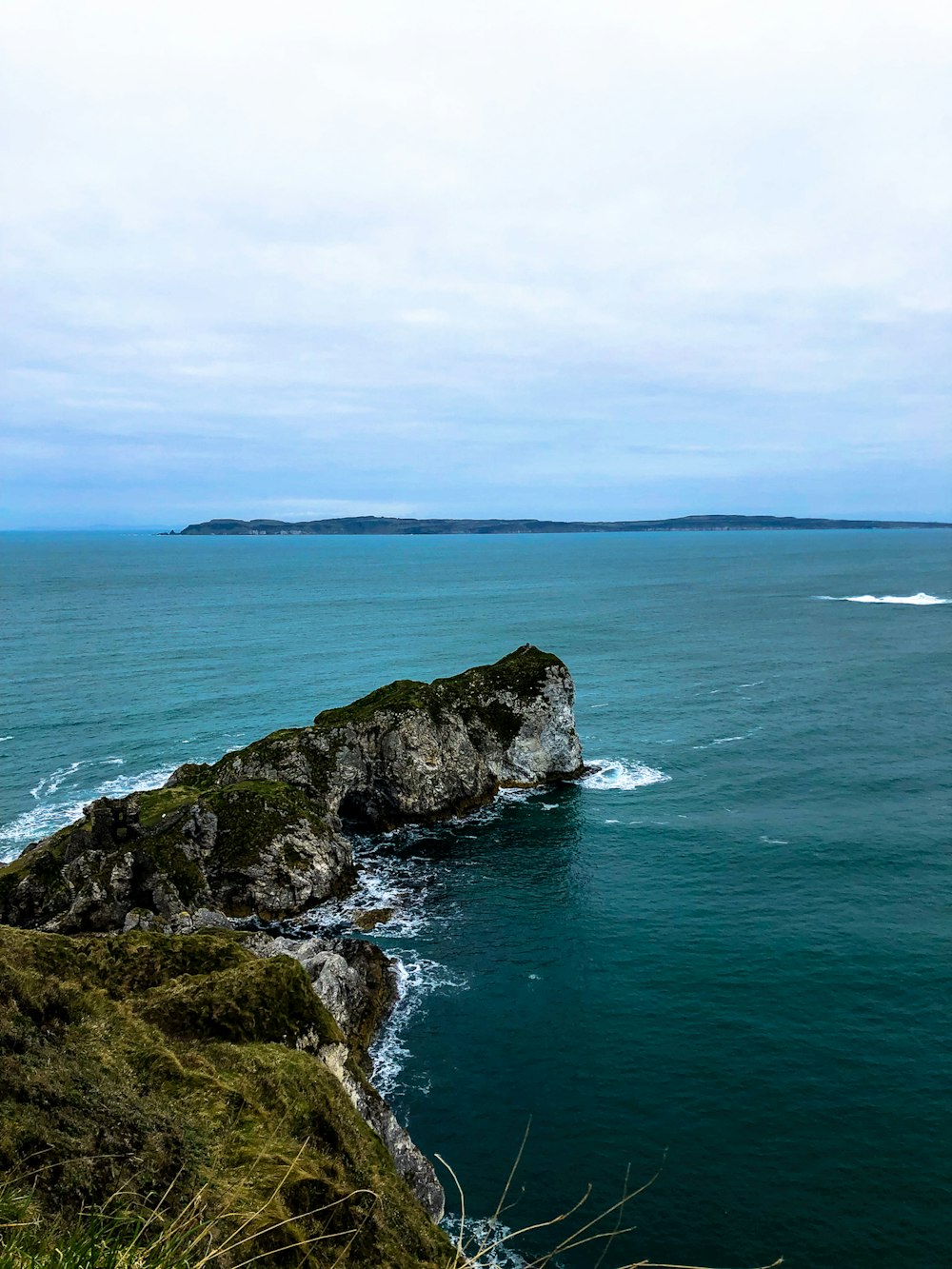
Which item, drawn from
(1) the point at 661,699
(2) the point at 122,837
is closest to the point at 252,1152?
(2) the point at 122,837

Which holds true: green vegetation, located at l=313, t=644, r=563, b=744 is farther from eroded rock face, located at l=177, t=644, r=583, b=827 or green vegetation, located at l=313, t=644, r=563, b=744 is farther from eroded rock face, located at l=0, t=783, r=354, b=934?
eroded rock face, located at l=0, t=783, r=354, b=934

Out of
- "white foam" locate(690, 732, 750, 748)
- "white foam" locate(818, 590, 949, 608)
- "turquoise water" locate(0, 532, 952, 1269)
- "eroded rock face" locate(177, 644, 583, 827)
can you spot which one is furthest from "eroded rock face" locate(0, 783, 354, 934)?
"white foam" locate(818, 590, 949, 608)

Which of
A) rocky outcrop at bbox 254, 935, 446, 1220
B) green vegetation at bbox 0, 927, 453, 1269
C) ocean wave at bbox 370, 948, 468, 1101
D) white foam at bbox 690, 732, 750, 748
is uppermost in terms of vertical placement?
green vegetation at bbox 0, 927, 453, 1269

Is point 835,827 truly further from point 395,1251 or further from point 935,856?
point 395,1251

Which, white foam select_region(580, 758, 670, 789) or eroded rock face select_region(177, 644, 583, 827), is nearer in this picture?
eroded rock face select_region(177, 644, 583, 827)

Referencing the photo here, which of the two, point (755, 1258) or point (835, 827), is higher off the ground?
point (835, 827)

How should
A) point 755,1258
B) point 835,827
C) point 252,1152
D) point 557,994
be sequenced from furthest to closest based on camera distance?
point 835,827
point 557,994
point 755,1258
point 252,1152
